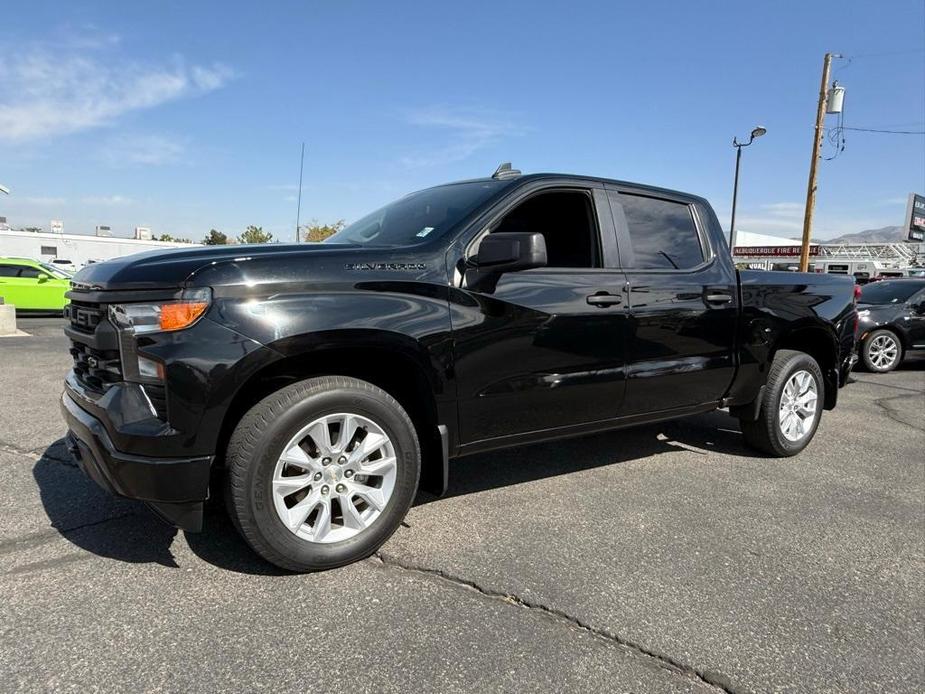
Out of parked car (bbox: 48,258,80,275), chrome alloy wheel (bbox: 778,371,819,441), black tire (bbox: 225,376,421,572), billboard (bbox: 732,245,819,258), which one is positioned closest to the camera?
black tire (bbox: 225,376,421,572)

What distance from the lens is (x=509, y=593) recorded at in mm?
2686

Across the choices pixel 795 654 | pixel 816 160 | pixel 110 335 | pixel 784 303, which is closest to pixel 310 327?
pixel 110 335

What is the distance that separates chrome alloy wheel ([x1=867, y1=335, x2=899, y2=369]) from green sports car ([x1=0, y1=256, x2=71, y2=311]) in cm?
1703

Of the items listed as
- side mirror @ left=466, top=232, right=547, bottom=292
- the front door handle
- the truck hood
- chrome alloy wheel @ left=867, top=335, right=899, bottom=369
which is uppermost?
side mirror @ left=466, top=232, right=547, bottom=292

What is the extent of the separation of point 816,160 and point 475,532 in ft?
64.6

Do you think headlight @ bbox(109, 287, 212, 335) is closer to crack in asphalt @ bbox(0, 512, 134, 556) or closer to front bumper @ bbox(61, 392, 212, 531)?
front bumper @ bbox(61, 392, 212, 531)

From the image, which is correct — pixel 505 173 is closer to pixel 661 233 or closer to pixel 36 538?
pixel 661 233

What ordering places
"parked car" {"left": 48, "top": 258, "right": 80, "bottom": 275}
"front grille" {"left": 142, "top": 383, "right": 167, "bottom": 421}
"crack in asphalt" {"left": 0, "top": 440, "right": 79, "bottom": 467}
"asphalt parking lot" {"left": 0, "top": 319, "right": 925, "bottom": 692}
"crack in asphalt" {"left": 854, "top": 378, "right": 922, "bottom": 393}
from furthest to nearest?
"parked car" {"left": 48, "top": 258, "right": 80, "bottom": 275}
"crack in asphalt" {"left": 854, "top": 378, "right": 922, "bottom": 393}
"crack in asphalt" {"left": 0, "top": 440, "right": 79, "bottom": 467}
"front grille" {"left": 142, "top": 383, "right": 167, "bottom": 421}
"asphalt parking lot" {"left": 0, "top": 319, "right": 925, "bottom": 692}

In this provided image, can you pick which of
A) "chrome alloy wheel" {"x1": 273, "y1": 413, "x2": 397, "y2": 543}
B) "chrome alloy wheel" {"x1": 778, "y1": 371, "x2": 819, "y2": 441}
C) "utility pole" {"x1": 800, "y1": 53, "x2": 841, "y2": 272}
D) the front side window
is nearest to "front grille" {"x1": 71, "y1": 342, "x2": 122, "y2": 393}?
"chrome alloy wheel" {"x1": 273, "y1": 413, "x2": 397, "y2": 543}

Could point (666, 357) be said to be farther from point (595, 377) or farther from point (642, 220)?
point (642, 220)

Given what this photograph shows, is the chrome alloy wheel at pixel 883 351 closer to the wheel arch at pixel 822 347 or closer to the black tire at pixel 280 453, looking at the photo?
the wheel arch at pixel 822 347

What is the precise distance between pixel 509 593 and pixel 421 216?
2089 millimetres

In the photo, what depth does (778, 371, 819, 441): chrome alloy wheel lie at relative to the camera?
474 centimetres

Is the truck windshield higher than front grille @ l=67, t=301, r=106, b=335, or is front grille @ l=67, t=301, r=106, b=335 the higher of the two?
the truck windshield
